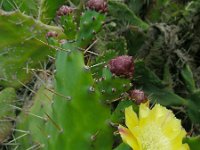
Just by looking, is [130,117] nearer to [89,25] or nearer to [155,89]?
[89,25]

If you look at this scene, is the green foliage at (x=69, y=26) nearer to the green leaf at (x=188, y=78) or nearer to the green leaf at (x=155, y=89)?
the green leaf at (x=155, y=89)

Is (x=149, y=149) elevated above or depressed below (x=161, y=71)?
above

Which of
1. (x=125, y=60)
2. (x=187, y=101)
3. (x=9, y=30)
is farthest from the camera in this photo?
(x=187, y=101)

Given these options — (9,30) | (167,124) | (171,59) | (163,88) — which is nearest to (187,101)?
(163,88)

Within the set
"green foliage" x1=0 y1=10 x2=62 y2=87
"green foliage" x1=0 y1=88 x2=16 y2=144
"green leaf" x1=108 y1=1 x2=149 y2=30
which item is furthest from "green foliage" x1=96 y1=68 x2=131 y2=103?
"green leaf" x1=108 y1=1 x2=149 y2=30

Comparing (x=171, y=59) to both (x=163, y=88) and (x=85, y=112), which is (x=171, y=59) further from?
(x=85, y=112)

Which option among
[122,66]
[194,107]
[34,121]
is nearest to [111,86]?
[122,66]
